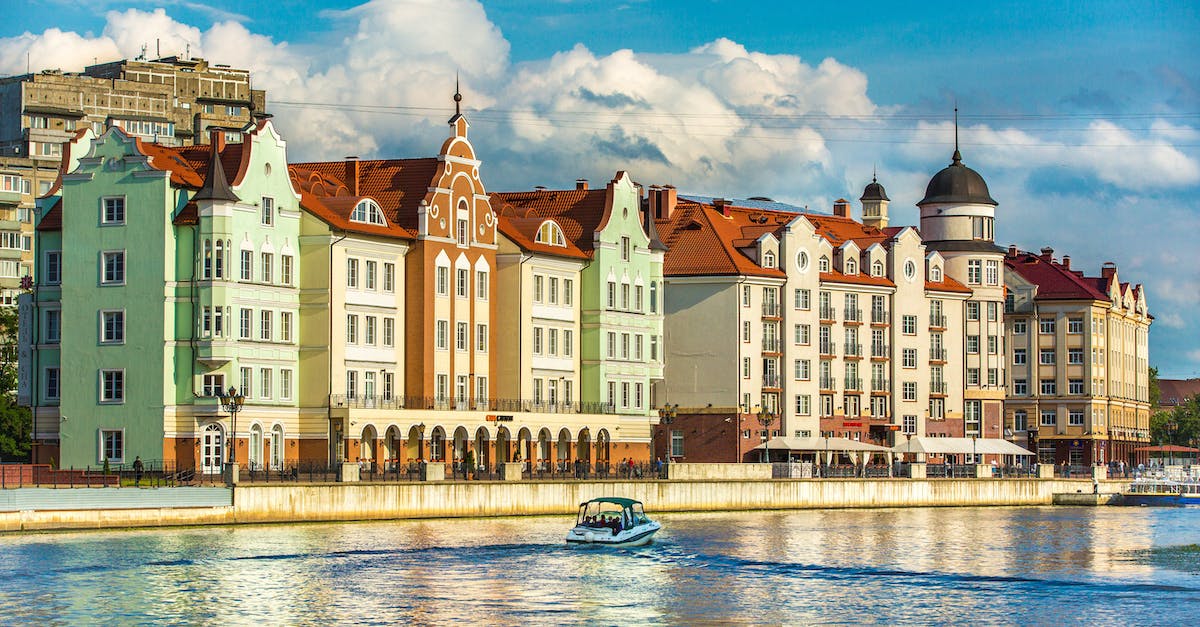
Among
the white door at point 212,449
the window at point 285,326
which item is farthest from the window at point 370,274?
the white door at point 212,449

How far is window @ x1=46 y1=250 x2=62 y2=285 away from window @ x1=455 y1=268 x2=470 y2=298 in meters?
21.7

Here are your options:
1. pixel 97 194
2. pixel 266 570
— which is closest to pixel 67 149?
pixel 97 194

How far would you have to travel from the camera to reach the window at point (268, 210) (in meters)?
110

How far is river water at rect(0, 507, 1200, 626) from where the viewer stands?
67375mm

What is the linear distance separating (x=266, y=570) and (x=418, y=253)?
144 ft

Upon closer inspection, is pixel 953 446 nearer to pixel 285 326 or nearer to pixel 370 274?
pixel 370 274

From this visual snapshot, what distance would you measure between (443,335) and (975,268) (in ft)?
190

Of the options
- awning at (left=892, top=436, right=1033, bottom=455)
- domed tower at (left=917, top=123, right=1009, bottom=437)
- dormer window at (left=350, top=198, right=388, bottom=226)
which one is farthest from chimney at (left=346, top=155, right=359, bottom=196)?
domed tower at (left=917, top=123, right=1009, bottom=437)

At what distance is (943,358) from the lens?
161 metres

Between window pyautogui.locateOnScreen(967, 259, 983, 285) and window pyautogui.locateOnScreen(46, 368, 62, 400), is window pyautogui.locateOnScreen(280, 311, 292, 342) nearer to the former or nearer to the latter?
window pyautogui.locateOnScreen(46, 368, 62, 400)

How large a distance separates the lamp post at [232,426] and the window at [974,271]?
72.8m

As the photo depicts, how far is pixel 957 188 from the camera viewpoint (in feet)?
543

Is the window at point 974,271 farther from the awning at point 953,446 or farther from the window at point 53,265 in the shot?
the window at point 53,265

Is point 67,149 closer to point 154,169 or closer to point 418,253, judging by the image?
point 154,169
